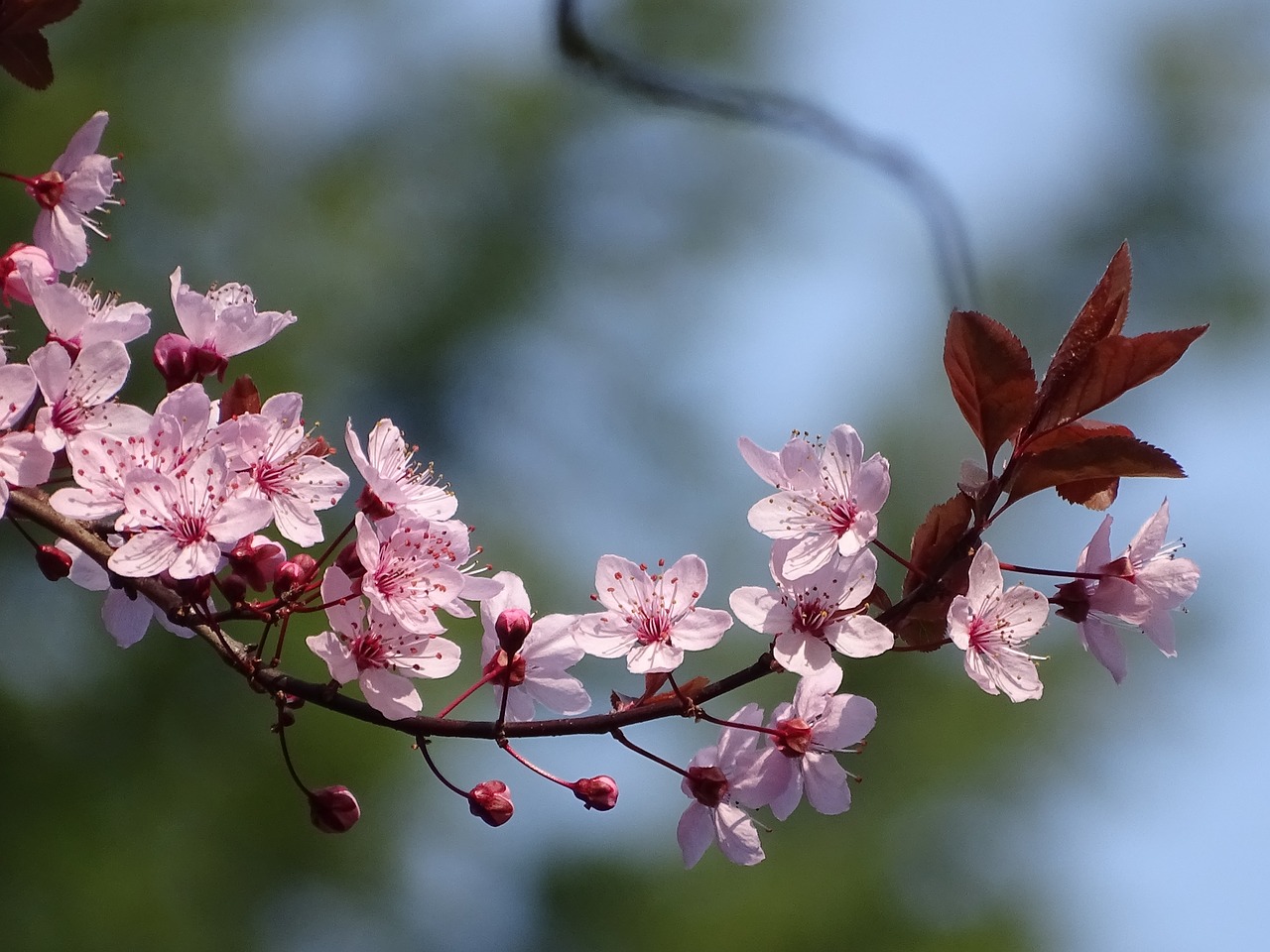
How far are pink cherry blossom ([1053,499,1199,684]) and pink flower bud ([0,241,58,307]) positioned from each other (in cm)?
100

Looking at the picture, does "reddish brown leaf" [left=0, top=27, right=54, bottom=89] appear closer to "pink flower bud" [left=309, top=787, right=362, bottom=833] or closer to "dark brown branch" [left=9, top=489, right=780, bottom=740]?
"dark brown branch" [left=9, top=489, right=780, bottom=740]

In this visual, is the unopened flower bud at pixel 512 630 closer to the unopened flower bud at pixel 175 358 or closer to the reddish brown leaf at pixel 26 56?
the unopened flower bud at pixel 175 358

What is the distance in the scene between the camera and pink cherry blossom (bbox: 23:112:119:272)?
121cm

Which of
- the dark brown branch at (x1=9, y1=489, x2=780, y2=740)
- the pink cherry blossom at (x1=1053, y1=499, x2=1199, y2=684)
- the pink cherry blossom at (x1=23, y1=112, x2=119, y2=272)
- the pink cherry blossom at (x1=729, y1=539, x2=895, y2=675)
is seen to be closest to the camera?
the dark brown branch at (x1=9, y1=489, x2=780, y2=740)

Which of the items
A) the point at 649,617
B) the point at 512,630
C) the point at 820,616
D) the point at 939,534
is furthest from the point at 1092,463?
the point at 512,630

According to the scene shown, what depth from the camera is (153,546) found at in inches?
35.9

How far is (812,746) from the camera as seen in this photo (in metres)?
1.08

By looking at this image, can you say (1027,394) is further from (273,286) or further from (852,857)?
(273,286)

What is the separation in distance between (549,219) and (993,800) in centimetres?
529

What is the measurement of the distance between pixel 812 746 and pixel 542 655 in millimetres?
264

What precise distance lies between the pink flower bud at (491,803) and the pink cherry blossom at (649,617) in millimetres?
148

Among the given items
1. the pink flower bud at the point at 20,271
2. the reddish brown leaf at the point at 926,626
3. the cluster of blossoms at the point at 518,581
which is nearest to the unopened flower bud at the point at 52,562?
the cluster of blossoms at the point at 518,581

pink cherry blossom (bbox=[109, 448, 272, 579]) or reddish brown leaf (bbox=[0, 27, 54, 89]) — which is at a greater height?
reddish brown leaf (bbox=[0, 27, 54, 89])

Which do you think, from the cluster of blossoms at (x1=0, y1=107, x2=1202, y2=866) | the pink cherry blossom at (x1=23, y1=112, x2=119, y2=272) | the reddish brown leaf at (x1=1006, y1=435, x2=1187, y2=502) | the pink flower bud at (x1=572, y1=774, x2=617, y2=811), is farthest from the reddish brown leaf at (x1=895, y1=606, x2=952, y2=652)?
the pink cherry blossom at (x1=23, y1=112, x2=119, y2=272)
